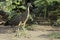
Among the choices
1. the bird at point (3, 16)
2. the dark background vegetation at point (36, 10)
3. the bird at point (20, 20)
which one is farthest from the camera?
the bird at point (3, 16)

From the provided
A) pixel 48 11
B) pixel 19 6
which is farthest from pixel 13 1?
pixel 48 11

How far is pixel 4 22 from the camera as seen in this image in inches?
369

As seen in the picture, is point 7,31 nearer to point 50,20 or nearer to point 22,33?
point 22,33

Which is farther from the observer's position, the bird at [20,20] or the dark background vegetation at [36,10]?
the dark background vegetation at [36,10]

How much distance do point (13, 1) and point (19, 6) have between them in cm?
84

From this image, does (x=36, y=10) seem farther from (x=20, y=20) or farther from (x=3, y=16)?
(x=20, y=20)

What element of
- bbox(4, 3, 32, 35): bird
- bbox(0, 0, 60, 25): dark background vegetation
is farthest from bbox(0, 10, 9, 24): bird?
bbox(4, 3, 32, 35): bird

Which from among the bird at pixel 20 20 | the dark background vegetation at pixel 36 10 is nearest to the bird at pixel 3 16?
the dark background vegetation at pixel 36 10

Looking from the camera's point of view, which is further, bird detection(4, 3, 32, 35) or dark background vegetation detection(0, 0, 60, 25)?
dark background vegetation detection(0, 0, 60, 25)

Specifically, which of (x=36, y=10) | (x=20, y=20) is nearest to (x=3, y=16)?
(x=36, y=10)

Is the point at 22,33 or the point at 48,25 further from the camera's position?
the point at 48,25

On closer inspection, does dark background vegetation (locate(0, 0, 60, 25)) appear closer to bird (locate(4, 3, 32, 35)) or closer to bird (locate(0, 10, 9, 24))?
bird (locate(0, 10, 9, 24))

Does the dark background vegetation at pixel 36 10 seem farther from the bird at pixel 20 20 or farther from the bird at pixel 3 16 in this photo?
the bird at pixel 20 20

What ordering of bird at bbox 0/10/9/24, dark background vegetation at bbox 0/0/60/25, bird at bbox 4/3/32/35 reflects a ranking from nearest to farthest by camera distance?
bird at bbox 4/3/32/35
dark background vegetation at bbox 0/0/60/25
bird at bbox 0/10/9/24
